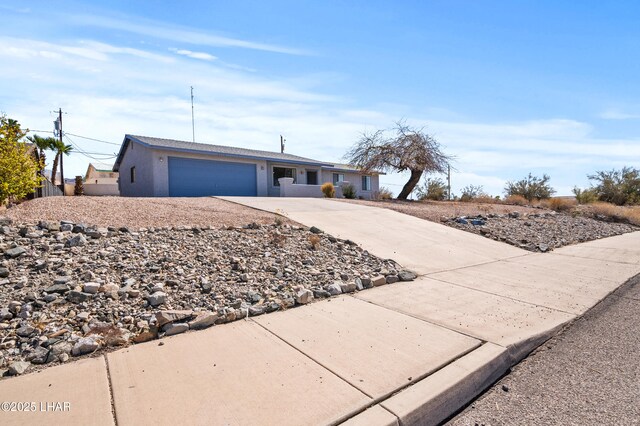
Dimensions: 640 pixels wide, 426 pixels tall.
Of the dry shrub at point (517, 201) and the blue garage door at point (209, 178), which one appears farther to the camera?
the dry shrub at point (517, 201)

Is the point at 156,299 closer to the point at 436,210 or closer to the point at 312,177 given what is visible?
the point at 436,210

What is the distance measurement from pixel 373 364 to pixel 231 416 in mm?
1367

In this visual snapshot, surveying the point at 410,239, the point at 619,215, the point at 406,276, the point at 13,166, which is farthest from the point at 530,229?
the point at 13,166

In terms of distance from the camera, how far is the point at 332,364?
10.7ft

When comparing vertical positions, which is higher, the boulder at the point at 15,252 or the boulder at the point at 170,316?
the boulder at the point at 15,252

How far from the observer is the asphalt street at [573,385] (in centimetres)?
273

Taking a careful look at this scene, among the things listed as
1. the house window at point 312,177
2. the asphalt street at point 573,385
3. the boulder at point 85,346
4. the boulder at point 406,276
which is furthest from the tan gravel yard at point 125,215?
the house window at point 312,177

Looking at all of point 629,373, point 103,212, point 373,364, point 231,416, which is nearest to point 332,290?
point 373,364

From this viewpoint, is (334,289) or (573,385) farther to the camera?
(334,289)

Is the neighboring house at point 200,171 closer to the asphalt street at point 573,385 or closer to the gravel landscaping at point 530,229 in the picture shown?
the gravel landscaping at point 530,229

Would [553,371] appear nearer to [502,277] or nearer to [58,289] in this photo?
[502,277]

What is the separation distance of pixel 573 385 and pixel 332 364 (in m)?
2.14

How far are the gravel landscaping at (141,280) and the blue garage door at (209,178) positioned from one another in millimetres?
13543

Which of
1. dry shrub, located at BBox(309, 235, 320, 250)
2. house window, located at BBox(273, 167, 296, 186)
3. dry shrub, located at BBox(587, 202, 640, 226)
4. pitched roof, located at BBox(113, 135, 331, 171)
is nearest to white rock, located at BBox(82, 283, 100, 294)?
dry shrub, located at BBox(309, 235, 320, 250)
